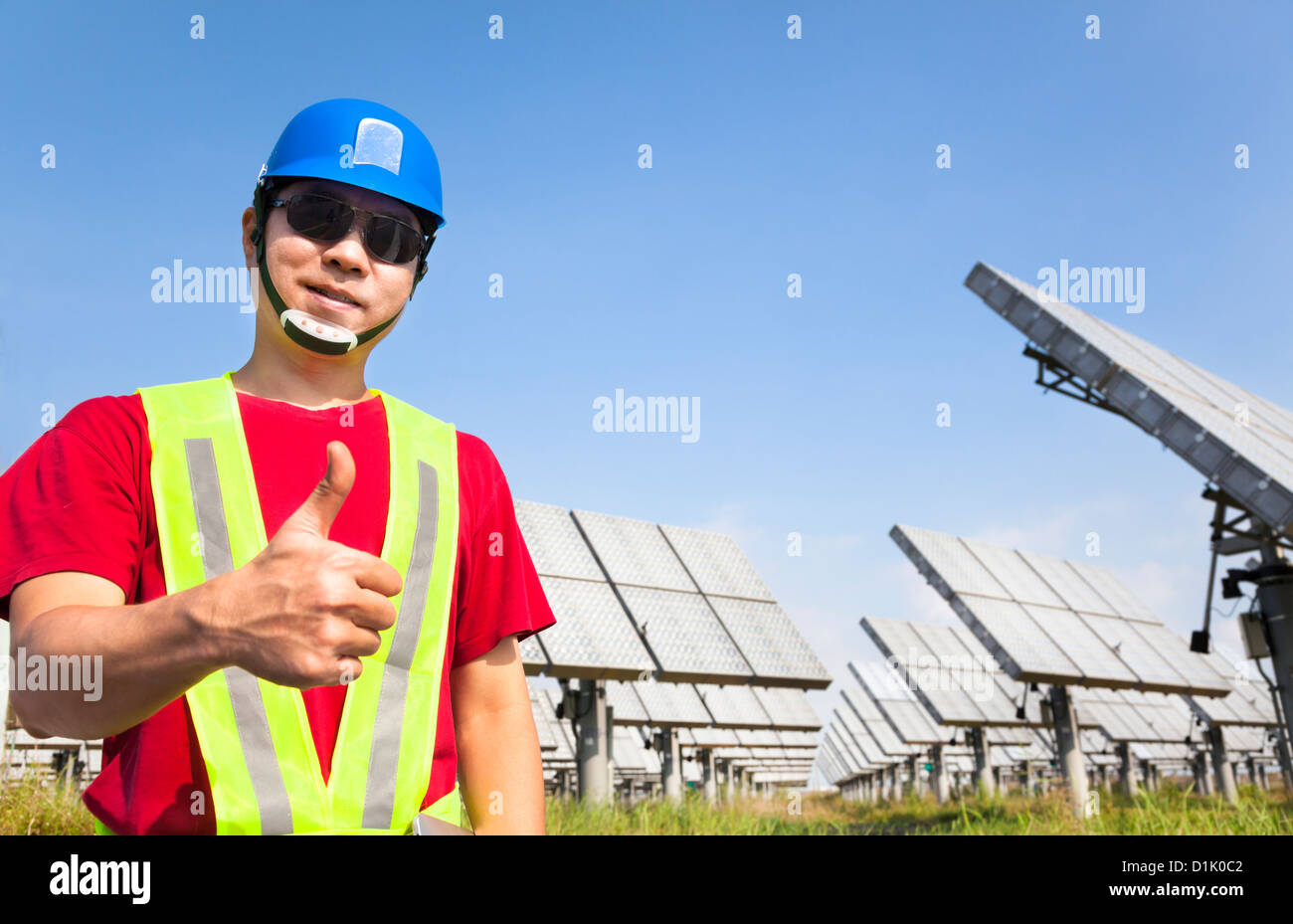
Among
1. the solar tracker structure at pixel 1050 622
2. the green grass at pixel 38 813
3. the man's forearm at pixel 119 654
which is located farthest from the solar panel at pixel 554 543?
the man's forearm at pixel 119 654

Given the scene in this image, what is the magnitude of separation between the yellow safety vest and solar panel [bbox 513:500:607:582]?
31.7ft

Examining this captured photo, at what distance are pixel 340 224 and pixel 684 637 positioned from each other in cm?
1004

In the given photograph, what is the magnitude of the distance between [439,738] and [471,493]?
484mm

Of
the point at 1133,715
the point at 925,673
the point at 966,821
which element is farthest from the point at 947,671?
the point at 966,821

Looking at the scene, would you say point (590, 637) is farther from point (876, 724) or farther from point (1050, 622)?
point (876, 724)

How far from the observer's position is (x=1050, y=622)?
16.5 m

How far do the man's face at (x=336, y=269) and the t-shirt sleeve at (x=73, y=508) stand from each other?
390 millimetres

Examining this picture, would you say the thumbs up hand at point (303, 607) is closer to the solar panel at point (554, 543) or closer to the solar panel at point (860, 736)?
the solar panel at point (554, 543)

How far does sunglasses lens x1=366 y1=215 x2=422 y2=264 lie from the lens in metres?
1.72

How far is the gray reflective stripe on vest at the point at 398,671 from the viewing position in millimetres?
1432

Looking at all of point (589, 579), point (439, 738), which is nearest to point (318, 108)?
point (439, 738)

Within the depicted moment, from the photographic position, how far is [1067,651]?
49.7ft
